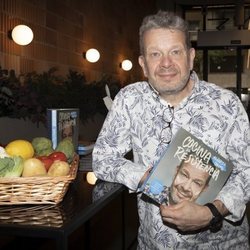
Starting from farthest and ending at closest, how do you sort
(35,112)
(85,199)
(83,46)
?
1. (83,46)
2. (35,112)
3. (85,199)

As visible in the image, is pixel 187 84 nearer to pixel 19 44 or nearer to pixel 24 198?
pixel 24 198

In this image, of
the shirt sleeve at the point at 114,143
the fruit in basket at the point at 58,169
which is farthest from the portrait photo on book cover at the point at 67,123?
the fruit in basket at the point at 58,169

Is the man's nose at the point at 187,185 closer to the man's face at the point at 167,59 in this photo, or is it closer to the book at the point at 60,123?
the man's face at the point at 167,59

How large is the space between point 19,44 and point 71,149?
224 centimetres

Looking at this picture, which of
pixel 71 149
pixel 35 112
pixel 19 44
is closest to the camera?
pixel 71 149

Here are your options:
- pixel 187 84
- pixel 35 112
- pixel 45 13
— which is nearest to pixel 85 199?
pixel 187 84

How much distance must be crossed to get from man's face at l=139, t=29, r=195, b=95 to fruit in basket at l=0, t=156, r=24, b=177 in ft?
1.49

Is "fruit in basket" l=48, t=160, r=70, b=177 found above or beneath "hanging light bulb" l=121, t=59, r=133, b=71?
beneath

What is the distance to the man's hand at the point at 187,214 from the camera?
1060 mm

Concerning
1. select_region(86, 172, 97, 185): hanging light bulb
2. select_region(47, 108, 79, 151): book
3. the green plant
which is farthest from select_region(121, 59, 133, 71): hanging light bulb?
select_region(86, 172, 97, 185): hanging light bulb

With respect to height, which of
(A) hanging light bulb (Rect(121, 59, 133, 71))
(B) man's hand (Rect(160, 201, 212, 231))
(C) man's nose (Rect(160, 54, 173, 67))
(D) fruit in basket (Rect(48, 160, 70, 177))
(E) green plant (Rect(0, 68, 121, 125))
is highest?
(A) hanging light bulb (Rect(121, 59, 133, 71))

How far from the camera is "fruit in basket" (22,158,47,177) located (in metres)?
1.10

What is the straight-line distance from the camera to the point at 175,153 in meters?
1.07

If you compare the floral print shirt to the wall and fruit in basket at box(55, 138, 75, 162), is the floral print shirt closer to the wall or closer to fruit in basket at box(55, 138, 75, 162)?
fruit in basket at box(55, 138, 75, 162)
